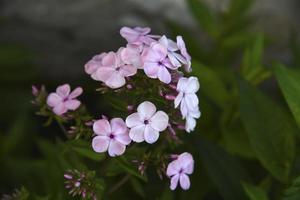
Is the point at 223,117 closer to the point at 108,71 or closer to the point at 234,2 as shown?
the point at 234,2

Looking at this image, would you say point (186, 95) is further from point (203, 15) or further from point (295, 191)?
point (203, 15)

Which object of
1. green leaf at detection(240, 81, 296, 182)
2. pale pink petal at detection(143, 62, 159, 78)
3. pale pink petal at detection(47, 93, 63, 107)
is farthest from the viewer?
green leaf at detection(240, 81, 296, 182)

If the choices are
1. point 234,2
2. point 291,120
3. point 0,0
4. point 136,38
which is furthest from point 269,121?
point 0,0

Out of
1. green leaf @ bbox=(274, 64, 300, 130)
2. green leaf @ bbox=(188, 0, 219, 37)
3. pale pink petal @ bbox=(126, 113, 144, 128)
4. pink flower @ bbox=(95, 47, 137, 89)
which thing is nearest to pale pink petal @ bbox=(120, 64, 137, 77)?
pink flower @ bbox=(95, 47, 137, 89)

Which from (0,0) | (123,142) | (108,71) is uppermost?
(108,71)

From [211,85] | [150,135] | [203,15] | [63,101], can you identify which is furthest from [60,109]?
[203,15]

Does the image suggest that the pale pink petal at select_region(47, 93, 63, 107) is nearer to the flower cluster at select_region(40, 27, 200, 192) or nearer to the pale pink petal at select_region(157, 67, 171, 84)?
the flower cluster at select_region(40, 27, 200, 192)
